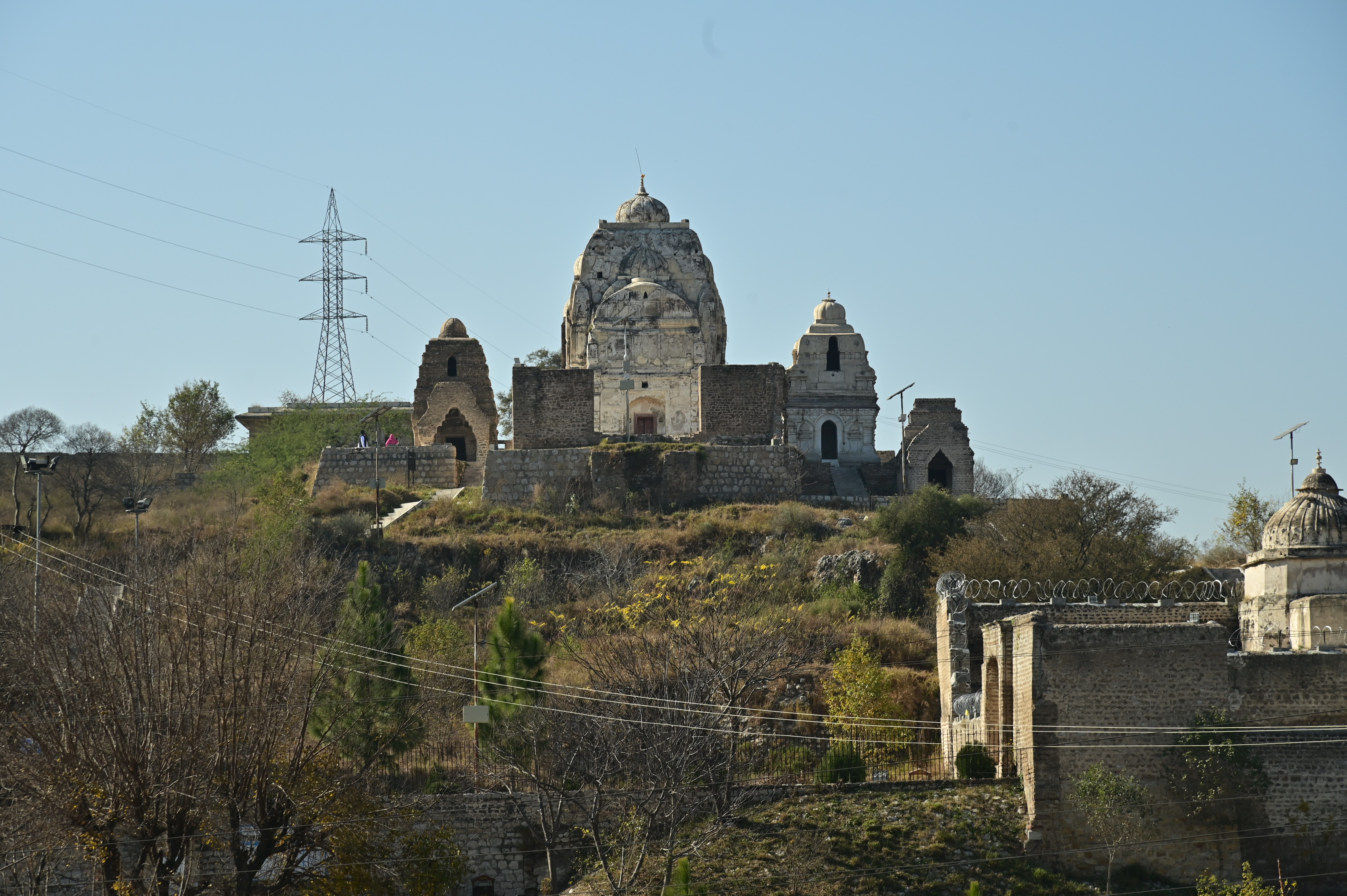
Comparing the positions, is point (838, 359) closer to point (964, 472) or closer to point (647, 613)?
point (964, 472)

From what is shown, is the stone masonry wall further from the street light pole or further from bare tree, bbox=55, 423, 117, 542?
bare tree, bbox=55, 423, 117, 542

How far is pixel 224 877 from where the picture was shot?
25203 millimetres

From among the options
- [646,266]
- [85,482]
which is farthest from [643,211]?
[85,482]

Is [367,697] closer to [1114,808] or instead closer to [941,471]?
[1114,808]

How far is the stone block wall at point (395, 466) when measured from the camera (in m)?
48.1

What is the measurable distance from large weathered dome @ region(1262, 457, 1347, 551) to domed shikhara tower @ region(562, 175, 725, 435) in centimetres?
2188

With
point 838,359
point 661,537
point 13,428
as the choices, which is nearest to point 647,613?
point 661,537

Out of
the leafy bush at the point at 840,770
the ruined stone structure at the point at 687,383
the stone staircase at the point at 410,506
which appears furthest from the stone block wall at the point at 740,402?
the leafy bush at the point at 840,770

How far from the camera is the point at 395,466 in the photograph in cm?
4859

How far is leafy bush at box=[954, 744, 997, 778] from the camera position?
27516mm

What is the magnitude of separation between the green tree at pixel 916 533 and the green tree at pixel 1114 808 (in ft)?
37.8

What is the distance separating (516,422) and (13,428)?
69.7ft

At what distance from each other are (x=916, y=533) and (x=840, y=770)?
1310cm

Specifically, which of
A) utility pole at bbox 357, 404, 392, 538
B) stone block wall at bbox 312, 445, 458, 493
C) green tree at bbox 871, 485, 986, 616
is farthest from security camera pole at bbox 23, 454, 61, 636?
green tree at bbox 871, 485, 986, 616
